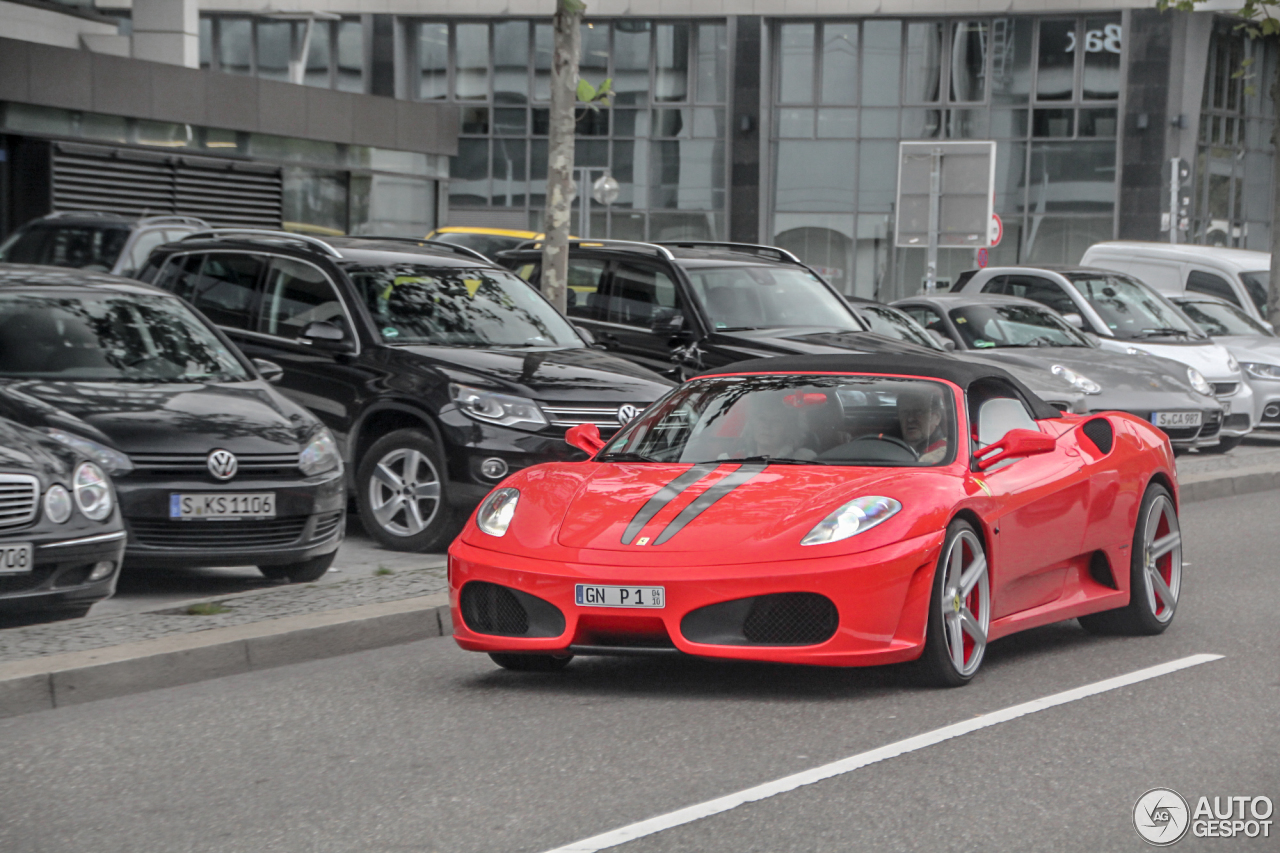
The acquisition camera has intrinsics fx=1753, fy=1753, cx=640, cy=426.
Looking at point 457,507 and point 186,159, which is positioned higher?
point 186,159

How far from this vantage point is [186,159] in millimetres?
27016

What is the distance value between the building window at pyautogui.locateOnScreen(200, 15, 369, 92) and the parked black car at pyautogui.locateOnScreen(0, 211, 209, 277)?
29.9 meters

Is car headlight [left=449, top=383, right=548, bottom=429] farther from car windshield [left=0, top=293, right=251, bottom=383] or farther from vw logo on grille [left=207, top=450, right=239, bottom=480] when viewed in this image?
vw logo on grille [left=207, top=450, right=239, bottom=480]

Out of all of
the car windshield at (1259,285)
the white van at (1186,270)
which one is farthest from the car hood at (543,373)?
the car windshield at (1259,285)

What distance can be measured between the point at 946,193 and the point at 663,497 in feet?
55.5

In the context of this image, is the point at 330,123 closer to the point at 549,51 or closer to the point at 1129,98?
the point at 549,51

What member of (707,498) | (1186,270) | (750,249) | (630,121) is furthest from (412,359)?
(630,121)

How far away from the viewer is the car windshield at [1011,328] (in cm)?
1709

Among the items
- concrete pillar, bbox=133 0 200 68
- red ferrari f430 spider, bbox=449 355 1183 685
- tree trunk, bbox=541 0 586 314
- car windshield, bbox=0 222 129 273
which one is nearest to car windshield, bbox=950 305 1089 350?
tree trunk, bbox=541 0 586 314

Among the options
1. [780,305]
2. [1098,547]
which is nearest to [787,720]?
[1098,547]

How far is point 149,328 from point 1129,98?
3594 centimetres

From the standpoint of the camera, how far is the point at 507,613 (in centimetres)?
657

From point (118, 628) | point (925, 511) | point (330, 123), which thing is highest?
point (330, 123)

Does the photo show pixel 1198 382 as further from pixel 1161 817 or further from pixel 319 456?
pixel 1161 817
